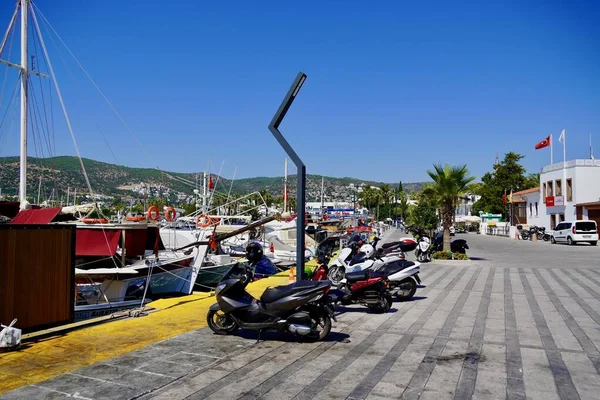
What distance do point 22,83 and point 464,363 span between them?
15912 mm

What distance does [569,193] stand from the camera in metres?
46.1

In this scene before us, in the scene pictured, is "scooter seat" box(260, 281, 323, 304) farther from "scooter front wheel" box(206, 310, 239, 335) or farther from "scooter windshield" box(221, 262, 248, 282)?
"scooter front wheel" box(206, 310, 239, 335)

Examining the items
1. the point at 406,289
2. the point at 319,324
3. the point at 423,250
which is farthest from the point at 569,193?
the point at 319,324

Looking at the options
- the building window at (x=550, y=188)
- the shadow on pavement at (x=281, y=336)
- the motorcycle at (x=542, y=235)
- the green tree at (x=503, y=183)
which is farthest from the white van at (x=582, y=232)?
the green tree at (x=503, y=183)

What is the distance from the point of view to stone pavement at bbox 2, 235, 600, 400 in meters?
5.11

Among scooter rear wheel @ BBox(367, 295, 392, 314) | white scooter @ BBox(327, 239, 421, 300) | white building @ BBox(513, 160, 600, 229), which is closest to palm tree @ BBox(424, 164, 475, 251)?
white scooter @ BBox(327, 239, 421, 300)

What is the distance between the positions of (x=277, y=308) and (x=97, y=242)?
838cm

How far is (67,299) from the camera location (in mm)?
7738

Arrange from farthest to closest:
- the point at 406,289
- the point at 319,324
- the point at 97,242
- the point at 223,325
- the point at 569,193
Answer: the point at 569,193 < the point at 97,242 < the point at 406,289 < the point at 223,325 < the point at 319,324

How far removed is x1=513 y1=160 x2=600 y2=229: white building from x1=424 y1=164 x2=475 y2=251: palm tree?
26.3 metres

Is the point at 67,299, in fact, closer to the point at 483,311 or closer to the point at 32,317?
the point at 32,317

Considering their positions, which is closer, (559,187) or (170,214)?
(170,214)

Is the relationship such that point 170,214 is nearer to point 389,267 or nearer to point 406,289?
point 389,267

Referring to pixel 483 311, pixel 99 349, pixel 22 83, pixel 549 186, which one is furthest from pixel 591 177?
pixel 99 349
